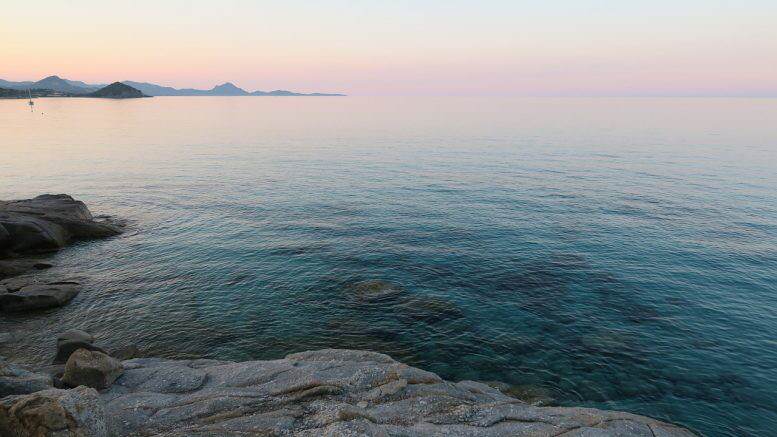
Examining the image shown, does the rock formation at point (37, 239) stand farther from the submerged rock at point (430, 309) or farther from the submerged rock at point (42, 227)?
the submerged rock at point (430, 309)

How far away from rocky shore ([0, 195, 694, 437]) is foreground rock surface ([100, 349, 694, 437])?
0.18 ft

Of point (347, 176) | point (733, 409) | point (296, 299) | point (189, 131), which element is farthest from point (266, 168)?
point (189, 131)

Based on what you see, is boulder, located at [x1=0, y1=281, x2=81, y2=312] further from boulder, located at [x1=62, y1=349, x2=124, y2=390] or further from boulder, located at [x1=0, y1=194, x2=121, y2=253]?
boulder, located at [x1=62, y1=349, x2=124, y2=390]

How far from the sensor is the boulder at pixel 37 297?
33781 mm

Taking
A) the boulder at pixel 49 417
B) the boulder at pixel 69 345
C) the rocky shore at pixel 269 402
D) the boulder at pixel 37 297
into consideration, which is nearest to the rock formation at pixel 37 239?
the boulder at pixel 37 297

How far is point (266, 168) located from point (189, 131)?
4080 inches

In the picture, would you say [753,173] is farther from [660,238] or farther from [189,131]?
[189,131]

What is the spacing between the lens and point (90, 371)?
2200cm

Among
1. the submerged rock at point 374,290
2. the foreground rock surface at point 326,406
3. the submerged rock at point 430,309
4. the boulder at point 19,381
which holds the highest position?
the boulder at point 19,381

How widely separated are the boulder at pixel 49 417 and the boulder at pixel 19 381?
14.9 feet

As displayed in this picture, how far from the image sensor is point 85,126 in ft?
587

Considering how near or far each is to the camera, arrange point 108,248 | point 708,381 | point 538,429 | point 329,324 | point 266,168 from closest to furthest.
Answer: point 538,429, point 708,381, point 329,324, point 108,248, point 266,168

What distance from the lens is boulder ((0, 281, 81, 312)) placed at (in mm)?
33781

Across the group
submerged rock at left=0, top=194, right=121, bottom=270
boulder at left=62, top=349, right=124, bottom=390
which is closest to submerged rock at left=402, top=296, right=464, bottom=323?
boulder at left=62, top=349, right=124, bottom=390
